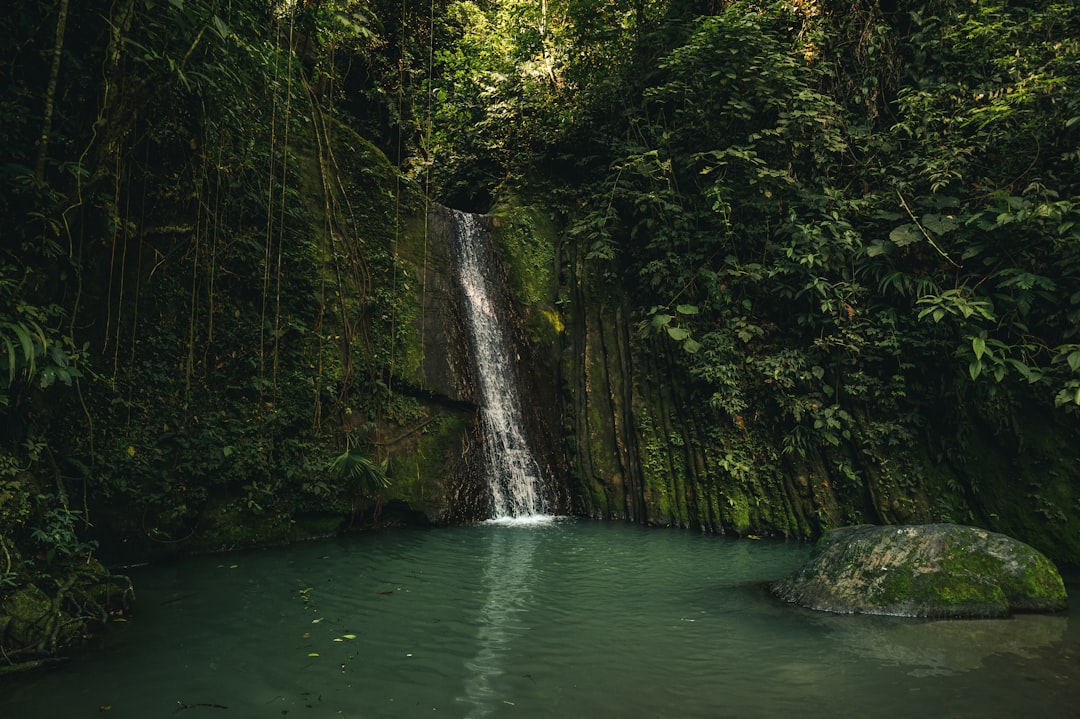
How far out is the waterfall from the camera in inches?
352

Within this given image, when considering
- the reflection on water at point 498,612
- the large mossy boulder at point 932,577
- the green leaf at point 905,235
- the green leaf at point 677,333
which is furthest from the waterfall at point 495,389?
the green leaf at point 905,235

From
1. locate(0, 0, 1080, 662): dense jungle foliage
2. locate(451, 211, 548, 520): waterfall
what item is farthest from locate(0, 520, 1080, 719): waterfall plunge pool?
locate(451, 211, 548, 520): waterfall

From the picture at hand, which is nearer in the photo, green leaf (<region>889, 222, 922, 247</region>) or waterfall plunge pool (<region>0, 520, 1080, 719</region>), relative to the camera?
waterfall plunge pool (<region>0, 520, 1080, 719</region>)

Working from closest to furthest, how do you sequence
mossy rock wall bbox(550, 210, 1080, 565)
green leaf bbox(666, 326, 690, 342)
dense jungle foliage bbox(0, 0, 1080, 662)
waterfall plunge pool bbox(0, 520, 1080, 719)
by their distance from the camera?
waterfall plunge pool bbox(0, 520, 1080, 719) → dense jungle foliage bbox(0, 0, 1080, 662) → mossy rock wall bbox(550, 210, 1080, 565) → green leaf bbox(666, 326, 690, 342)

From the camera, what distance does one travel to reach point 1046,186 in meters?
7.09

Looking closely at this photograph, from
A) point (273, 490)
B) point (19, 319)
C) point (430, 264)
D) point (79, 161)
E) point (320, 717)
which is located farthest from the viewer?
point (430, 264)

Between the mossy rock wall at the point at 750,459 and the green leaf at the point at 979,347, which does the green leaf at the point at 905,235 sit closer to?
the green leaf at the point at 979,347

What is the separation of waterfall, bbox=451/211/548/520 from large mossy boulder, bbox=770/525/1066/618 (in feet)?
15.0

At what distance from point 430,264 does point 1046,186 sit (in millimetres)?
8242

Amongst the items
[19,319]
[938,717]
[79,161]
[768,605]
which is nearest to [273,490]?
[19,319]

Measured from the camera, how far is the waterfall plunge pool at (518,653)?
3170 mm

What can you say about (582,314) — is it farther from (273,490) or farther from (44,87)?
(44,87)

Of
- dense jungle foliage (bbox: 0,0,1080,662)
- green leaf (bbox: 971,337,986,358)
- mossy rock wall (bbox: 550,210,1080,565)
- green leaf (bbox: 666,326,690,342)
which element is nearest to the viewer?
dense jungle foliage (bbox: 0,0,1080,662)

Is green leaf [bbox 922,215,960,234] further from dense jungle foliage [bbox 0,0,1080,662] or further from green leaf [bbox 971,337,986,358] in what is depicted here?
green leaf [bbox 971,337,986,358]
